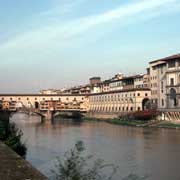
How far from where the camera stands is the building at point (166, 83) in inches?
1687

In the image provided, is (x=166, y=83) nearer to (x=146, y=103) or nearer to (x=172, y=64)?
(x=172, y=64)

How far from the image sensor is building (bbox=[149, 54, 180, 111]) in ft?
141

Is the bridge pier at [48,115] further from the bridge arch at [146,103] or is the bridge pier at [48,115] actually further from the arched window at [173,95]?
the arched window at [173,95]

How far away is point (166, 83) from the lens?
4459 cm

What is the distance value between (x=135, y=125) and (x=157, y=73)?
9.27m

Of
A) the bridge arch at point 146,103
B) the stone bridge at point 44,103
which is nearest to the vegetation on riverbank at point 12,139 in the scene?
the bridge arch at point 146,103

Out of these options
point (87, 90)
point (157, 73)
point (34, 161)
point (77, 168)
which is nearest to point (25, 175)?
point (77, 168)

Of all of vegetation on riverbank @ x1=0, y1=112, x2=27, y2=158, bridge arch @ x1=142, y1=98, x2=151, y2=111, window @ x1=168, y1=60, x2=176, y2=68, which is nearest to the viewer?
vegetation on riverbank @ x1=0, y1=112, x2=27, y2=158

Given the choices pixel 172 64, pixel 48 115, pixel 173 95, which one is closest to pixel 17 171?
pixel 173 95

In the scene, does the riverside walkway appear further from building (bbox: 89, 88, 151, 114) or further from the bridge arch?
building (bbox: 89, 88, 151, 114)

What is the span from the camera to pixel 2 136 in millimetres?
A: 13992

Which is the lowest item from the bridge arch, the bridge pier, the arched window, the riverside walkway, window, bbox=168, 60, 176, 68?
the bridge pier

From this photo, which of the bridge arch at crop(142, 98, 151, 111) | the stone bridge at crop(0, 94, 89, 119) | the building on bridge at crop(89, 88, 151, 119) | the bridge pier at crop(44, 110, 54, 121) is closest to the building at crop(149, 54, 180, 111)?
the bridge arch at crop(142, 98, 151, 111)

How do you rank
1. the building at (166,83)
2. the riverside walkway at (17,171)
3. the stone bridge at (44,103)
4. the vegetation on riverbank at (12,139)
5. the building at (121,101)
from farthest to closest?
the stone bridge at (44,103) < the building at (121,101) < the building at (166,83) < the vegetation on riverbank at (12,139) < the riverside walkway at (17,171)
